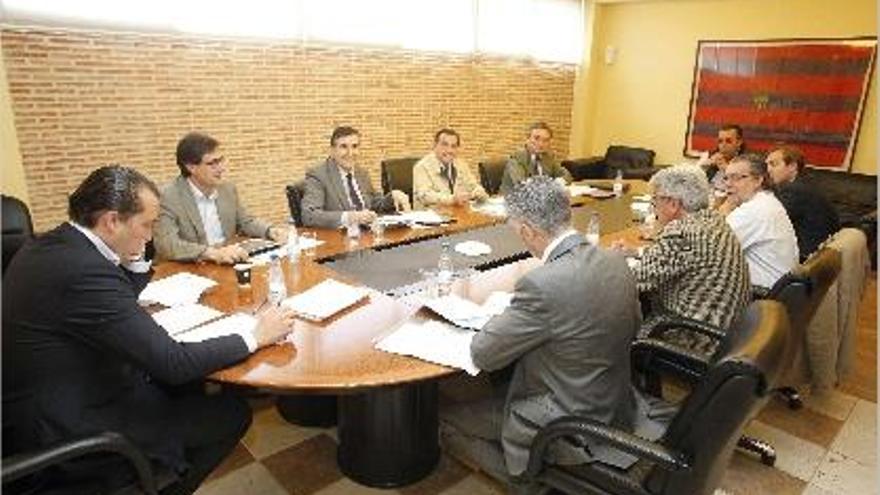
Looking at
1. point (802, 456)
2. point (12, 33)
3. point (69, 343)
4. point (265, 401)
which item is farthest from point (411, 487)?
point (12, 33)

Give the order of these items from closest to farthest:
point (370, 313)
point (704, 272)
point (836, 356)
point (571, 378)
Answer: point (571, 378) → point (370, 313) → point (704, 272) → point (836, 356)

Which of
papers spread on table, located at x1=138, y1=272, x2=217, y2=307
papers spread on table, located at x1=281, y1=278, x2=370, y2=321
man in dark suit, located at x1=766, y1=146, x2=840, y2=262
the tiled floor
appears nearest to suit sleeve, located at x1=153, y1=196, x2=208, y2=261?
papers spread on table, located at x1=138, y1=272, x2=217, y2=307

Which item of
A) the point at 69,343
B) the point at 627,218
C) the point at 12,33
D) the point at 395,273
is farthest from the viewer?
the point at 12,33

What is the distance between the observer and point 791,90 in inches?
238

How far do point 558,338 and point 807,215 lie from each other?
268 cm

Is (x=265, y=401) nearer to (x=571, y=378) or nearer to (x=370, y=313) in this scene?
(x=370, y=313)

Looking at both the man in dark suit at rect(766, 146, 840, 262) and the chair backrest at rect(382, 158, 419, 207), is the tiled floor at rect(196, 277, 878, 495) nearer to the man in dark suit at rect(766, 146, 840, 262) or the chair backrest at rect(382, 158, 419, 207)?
the man in dark suit at rect(766, 146, 840, 262)

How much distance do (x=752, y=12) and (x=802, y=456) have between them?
Result: 5377mm

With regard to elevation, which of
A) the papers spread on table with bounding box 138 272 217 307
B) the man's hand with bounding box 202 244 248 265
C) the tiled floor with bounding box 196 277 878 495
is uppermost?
the man's hand with bounding box 202 244 248 265

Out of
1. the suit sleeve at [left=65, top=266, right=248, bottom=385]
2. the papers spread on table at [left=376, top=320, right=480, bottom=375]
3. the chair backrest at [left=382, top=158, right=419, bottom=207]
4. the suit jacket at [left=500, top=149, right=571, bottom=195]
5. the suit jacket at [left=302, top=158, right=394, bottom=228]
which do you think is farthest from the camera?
the suit jacket at [left=500, top=149, right=571, bottom=195]

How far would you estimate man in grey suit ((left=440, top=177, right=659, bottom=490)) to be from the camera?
1.50m

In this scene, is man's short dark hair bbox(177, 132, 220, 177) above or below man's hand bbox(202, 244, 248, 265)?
above

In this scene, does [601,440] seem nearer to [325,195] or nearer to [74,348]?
[74,348]

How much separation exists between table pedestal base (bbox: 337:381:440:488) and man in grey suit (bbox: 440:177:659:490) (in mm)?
518
